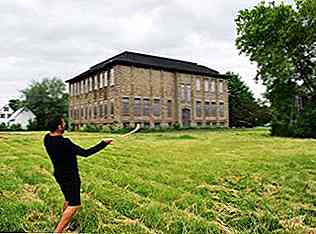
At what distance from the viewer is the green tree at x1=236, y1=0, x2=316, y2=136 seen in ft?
102

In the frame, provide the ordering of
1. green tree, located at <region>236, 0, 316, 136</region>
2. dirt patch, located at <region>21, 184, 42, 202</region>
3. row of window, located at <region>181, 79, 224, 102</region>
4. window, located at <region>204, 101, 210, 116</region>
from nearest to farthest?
dirt patch, located at <region>21, 184, 42, 202</region> → green tree, located at <region>236, 0, 316, 136</region> → row of window, located at <region>181, 79, 224, 102</region> → window, located at <region>204, 101, 210, 116</region>

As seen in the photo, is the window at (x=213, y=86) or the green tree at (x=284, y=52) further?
the window at (x=213, y=86)

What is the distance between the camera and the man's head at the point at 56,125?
17.0 ft

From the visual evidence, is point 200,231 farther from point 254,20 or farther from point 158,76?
point 158,76

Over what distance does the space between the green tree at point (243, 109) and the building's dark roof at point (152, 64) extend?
36.7 feet

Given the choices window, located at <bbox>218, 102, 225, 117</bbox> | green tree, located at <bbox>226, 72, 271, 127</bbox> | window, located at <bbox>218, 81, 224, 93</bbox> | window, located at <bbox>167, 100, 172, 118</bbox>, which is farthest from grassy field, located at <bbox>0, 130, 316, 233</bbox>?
green tree, located at <bbox>226, 72, 271, 127</bbox>

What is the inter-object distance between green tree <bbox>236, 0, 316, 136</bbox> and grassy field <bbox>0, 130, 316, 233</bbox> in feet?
67.4

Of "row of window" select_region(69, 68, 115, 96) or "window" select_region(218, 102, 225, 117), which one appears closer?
"row of window" select_region(69, 68, 115, 96)

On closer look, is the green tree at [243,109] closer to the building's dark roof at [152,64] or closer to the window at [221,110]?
the window at [221,110]

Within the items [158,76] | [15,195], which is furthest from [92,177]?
[158,76]

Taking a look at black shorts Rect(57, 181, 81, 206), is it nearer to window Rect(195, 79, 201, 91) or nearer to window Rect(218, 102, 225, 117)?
window Rect(195, 79, 201, 91)

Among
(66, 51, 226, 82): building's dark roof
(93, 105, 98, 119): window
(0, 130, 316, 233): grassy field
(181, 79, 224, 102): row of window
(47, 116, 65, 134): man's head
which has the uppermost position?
(66, 51, 226, 82): building's dark roof

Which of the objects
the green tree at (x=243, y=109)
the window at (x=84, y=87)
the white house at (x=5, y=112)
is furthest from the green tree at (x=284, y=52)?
the white house at (x=5, y=112)

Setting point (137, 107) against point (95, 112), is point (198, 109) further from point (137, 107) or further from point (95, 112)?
point (95, 112)
